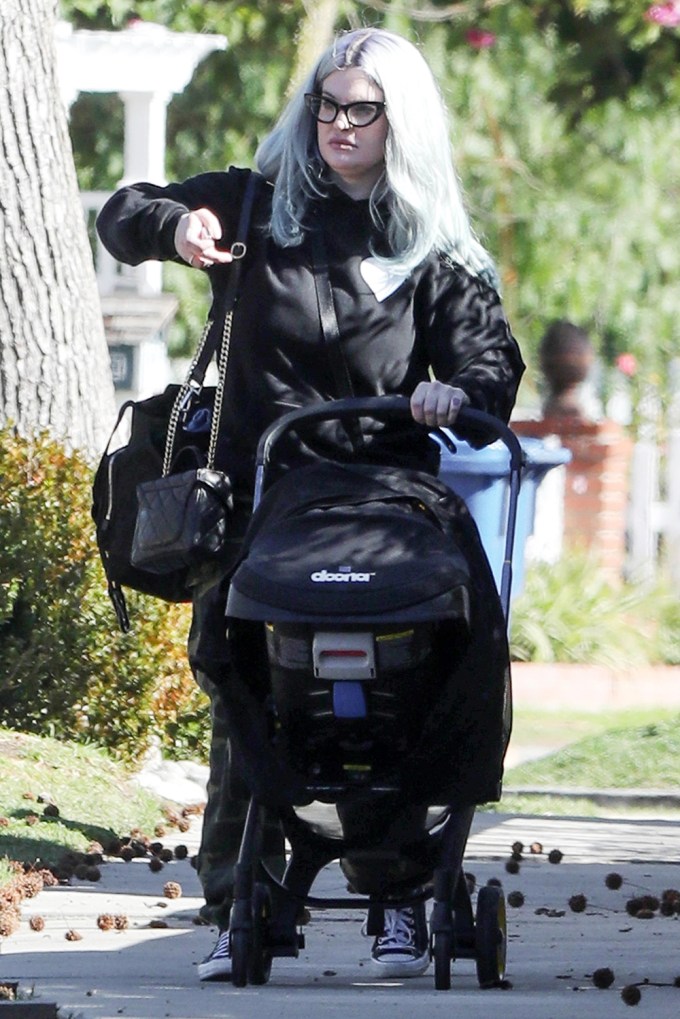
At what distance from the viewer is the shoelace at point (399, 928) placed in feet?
13.5

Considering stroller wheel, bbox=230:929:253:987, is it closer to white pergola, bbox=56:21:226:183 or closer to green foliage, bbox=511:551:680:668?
green foliage, bbox=511:551:680:668

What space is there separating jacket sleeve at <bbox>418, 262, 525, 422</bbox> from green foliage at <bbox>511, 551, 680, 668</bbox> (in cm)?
746

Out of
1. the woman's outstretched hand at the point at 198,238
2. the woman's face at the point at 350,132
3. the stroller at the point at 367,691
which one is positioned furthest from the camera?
the woman's face at the point at 350,132

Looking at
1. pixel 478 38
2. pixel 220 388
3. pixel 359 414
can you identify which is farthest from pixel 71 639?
pixel 478 38

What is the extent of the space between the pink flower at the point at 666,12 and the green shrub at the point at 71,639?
7.61m

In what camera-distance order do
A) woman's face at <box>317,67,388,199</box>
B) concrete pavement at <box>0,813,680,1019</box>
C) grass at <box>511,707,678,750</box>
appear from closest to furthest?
concrete pavement at <box>0,813,680,1019</box> → woman's face at <box>317,67,388,199</box> → grass at <box>511,707,678,750</box>

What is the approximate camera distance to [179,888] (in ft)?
17.1

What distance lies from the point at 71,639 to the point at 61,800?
0.83 meters

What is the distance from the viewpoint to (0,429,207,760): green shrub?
691 cm

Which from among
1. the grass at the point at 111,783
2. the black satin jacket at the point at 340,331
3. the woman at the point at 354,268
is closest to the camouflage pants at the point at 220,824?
the woman at the point at 354,268

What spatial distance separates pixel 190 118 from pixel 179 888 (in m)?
13.3

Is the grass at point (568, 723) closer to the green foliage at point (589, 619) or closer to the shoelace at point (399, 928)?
the green foliage at point (589, 619)

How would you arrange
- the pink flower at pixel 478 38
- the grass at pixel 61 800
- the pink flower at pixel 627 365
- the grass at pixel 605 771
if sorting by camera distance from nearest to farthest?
the grass at pixel 61 800
the grass at pixel 605 771
the pink flower at pixel 478 38
the pink flower at pixel 627 365

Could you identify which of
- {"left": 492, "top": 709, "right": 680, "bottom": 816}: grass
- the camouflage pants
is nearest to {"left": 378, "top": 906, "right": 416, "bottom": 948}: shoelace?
the camouflage pants
